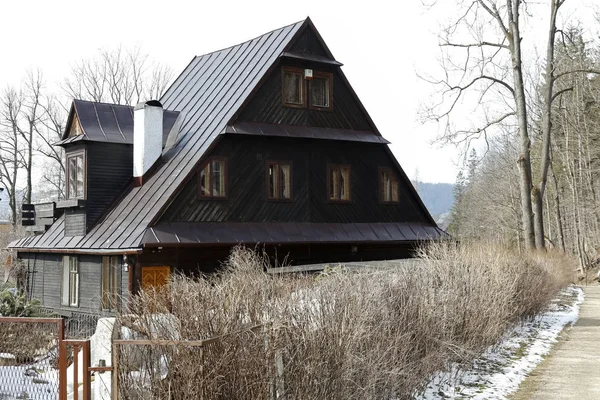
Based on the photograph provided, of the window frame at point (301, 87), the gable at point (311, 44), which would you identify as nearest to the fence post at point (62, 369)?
the window frame at point (301, 87)

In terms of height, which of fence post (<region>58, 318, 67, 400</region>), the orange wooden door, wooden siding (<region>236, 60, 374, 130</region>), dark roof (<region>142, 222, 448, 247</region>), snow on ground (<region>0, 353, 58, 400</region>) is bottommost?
snow on ground (<region>0, 353, 58, 400</region>)

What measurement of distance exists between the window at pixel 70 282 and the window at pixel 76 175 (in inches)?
77.3

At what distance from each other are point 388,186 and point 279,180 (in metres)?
4.66

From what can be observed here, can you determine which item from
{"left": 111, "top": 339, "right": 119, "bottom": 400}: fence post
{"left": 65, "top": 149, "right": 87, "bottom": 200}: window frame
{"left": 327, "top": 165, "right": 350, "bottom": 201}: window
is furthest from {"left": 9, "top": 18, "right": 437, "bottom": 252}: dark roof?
{"left": 111, "top": 339, "right": 119, "bottom": 400}: fence post

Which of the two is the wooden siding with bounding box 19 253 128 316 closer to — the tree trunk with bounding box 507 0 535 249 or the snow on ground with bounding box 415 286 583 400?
the snow on ground with bounding box 415 286 583 400

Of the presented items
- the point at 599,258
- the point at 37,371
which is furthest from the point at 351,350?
the point at 599,258

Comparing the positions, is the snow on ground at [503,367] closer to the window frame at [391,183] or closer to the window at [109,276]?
the window frame at [391,183]

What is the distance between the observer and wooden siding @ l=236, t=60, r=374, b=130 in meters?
22.6

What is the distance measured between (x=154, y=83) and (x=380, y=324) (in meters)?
42.0

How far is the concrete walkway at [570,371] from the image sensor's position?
11.0 m

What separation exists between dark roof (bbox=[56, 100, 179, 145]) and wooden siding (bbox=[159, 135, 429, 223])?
3.29 m

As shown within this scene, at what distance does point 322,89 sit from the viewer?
24.3 metres

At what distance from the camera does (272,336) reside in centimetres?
764

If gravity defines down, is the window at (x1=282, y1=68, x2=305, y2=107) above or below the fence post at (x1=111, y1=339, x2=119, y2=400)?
above
